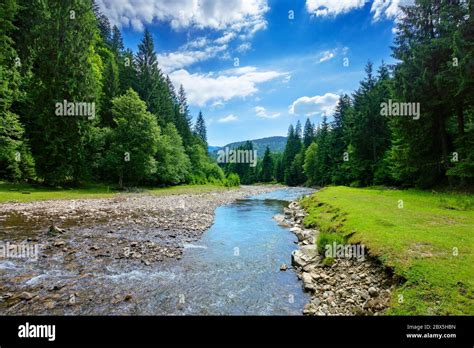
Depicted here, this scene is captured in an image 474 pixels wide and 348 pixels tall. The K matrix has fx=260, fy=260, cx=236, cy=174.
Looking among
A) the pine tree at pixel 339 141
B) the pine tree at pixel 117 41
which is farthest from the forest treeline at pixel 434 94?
the pine tree at pixel 117 41

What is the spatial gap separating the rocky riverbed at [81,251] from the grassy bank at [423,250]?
6.43 m

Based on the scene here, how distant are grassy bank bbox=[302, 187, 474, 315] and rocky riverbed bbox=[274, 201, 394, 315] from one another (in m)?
0.35

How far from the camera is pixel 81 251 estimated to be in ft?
32.2

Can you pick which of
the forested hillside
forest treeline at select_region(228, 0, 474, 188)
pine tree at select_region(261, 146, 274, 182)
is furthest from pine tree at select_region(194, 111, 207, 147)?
forest treeline at select_region(228, 0, 474, 188)

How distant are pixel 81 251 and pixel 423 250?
37.7ft

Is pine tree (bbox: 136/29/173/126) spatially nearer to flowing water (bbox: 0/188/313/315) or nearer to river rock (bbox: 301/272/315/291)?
flowing water (bbox: 0/188/313/315)

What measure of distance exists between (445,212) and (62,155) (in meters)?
32.8

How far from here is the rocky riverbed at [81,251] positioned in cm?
630

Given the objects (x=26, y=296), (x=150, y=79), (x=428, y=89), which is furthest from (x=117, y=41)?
(x=26, y=296)

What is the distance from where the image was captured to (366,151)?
43562 mm

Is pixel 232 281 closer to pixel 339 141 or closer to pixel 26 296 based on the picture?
pixel 26 296

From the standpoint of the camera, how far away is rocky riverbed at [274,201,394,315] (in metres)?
6.06
